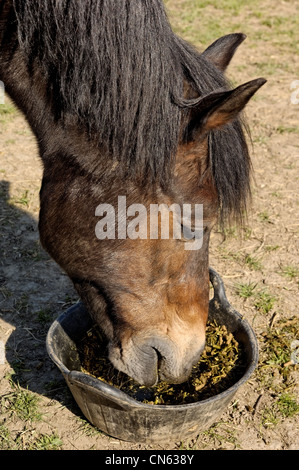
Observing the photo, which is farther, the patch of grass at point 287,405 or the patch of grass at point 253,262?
the patch of grass at point 253,262

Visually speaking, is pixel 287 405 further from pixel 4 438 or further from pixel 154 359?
pixel 4 438

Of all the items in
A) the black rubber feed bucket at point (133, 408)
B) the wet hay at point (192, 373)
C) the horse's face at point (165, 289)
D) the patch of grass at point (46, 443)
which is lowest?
the patch of grass at point (46, 443)

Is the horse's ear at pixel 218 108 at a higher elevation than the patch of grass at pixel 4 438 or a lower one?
higher

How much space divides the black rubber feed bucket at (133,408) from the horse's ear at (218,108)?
118 centimetres

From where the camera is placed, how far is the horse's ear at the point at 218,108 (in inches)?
80.7

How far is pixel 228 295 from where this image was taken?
3988 mm

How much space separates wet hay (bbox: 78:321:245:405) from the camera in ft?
9.73

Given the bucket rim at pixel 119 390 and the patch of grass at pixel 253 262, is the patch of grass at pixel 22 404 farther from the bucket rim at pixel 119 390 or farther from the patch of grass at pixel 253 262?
the patch of grass at pixel 253 262

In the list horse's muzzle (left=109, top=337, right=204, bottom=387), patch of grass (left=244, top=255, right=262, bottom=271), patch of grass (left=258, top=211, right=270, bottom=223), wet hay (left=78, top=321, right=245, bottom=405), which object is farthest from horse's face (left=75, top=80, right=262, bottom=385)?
patch of grass (left=258, top=211, right=270, bottom=223)

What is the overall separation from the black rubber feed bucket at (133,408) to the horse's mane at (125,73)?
986 millimetres

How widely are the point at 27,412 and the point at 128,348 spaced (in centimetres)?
85

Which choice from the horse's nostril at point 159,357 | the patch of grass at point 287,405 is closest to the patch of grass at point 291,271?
the patch of grass at point 287,405

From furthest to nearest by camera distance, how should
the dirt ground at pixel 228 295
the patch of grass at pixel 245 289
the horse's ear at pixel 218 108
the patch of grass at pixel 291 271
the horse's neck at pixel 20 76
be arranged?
the patch of grass at pixel 291 271, the patch of grass at pixel 245 289, the dirt ground at pixel 228 295, the horse's neck at pixel 20 76, the horse's ear at pixel 218 108

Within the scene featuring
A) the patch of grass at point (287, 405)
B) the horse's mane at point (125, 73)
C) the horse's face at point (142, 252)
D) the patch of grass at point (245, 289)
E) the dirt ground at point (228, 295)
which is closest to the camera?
the horse's mane at point (125, 73)
